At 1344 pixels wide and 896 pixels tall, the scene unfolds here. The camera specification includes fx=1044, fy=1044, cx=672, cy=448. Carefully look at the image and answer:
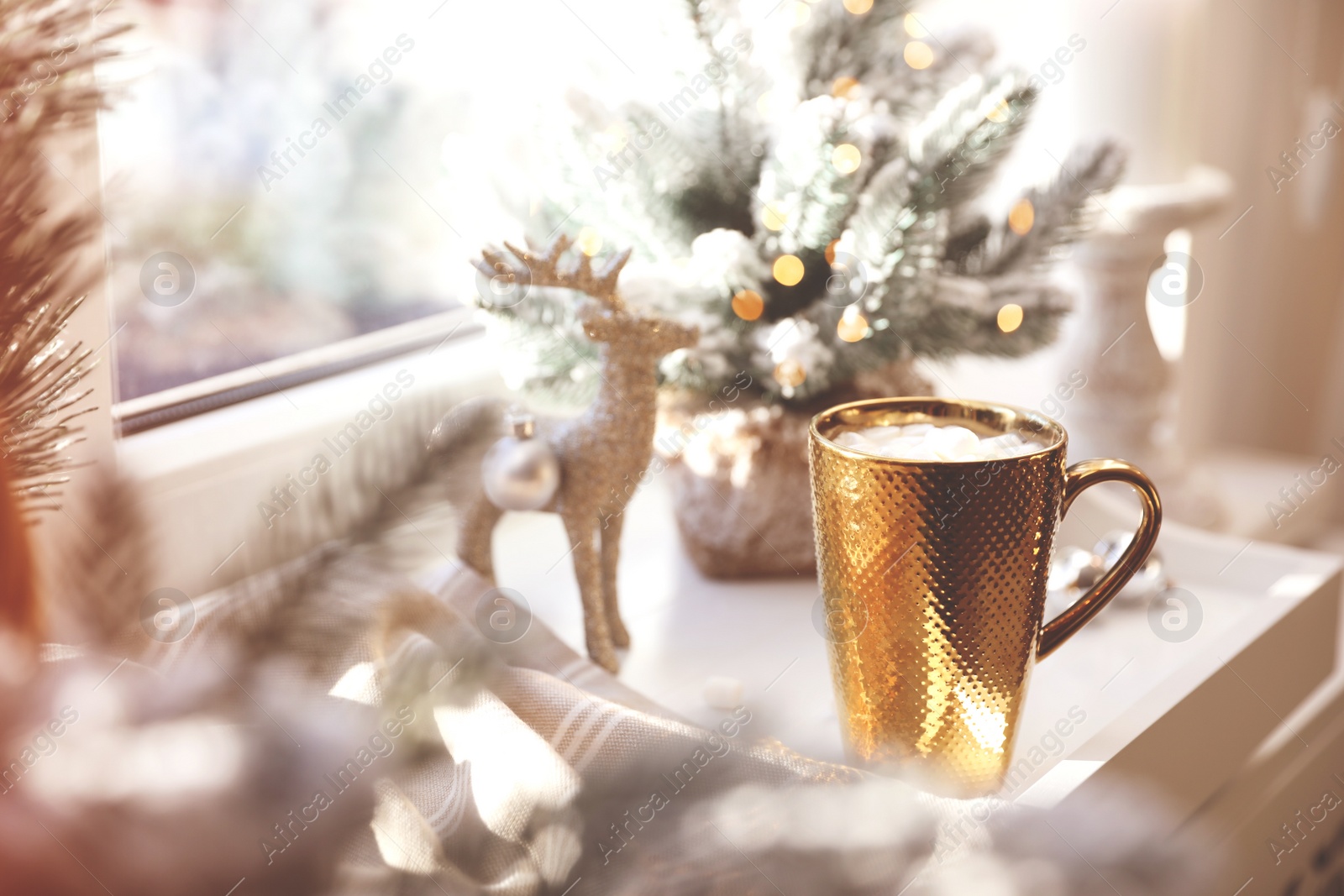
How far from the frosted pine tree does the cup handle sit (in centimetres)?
22

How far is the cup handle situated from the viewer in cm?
48

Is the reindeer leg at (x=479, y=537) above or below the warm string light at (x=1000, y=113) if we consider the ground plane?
below

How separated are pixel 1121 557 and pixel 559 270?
1.09 ft

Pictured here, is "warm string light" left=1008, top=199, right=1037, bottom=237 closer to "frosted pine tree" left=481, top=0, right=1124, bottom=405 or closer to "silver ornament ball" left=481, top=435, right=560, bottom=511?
"frosted pine tree" left=481, top=0, right=1124, bottom=405

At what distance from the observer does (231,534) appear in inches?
28.0

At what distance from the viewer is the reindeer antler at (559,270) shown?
0.59 metres

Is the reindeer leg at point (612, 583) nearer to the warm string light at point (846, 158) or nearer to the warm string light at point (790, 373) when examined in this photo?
the warm string light at point (790, 373)

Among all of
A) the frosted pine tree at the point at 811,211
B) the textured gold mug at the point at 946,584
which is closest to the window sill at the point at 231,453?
the frosted pine tree at the point at 811,211

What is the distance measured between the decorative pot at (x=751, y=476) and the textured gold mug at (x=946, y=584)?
233 millimetres

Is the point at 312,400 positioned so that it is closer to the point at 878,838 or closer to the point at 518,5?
the point at 518,5

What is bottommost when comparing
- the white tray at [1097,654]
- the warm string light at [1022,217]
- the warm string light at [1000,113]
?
the white tray at [1097,654]

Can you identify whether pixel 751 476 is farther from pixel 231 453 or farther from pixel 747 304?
pixel 231 453

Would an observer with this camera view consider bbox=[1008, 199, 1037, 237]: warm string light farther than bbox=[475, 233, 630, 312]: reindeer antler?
Yes

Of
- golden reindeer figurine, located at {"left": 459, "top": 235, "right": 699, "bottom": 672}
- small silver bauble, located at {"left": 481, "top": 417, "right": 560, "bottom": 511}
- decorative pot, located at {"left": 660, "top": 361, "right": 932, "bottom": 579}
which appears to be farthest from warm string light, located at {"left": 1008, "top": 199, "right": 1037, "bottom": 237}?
small silver bauble, located at {"left": 481, "top": 417, "right": 560, "bottom": 511}
